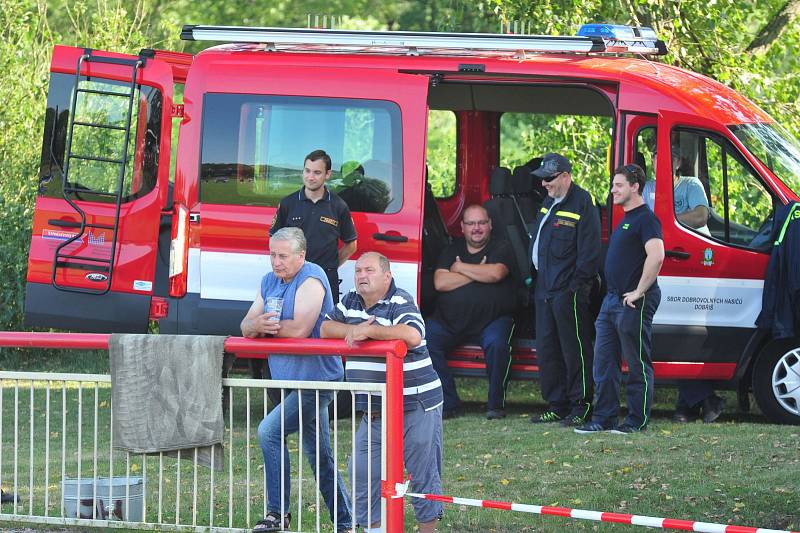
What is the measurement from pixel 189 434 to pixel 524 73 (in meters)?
4.69

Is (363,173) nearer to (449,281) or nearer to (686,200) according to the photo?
(449,281)

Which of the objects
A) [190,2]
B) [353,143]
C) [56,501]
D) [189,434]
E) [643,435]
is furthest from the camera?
[190,2]

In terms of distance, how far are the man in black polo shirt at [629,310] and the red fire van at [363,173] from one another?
0.45 meters

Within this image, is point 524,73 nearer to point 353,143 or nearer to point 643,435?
point 353,143

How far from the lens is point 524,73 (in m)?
10.1

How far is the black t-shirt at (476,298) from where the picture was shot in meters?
10.7

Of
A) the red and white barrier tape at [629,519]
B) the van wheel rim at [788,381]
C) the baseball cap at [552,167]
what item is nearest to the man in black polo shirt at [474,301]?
the baseball cap at [552,167]

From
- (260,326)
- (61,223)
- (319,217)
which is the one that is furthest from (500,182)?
(260,326)

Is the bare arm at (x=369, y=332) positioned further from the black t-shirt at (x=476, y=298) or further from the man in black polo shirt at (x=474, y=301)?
the black t-shirt at (x=476, y=298)

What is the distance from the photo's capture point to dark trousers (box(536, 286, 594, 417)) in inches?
398

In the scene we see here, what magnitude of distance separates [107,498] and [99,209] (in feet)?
13.8

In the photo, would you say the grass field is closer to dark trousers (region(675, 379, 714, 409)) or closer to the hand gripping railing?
dark trousers (region(675, 379, 714, 409))

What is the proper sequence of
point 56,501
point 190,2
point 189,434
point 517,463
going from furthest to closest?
point 190,2 < point 517,463 < point 56,501 < point 189,434

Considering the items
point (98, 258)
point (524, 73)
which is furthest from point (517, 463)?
point (98, 258)
